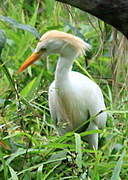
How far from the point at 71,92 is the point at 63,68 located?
15 centimetres

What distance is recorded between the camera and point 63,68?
140 inches

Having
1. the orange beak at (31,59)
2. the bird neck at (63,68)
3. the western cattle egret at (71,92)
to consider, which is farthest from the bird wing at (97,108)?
the orange beak at (31,59)

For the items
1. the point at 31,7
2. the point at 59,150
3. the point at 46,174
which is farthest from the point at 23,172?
the point at 31,7

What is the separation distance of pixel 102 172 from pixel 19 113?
1.39ft

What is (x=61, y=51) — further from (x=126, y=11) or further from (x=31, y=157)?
(x=126, y=11)

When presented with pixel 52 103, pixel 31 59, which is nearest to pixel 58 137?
pixel 31 59

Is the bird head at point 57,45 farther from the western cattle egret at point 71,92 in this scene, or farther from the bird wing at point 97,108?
the bird wing at point 97,108

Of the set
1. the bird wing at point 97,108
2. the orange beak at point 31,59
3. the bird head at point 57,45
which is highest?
the bird head at point 57,45

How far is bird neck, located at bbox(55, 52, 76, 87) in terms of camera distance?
3551 millimetres

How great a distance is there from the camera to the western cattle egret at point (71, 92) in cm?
354

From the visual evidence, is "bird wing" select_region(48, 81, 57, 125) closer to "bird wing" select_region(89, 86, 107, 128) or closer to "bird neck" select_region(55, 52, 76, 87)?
"bird neck" select_region(55, 52, 76, 87)

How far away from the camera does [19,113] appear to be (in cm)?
244

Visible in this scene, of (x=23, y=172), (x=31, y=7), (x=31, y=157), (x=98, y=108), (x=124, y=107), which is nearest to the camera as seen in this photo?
(x=23, y=172)

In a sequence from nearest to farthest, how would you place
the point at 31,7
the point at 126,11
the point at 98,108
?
the point at 126,11, the point at 98,108, the point at 31,7
